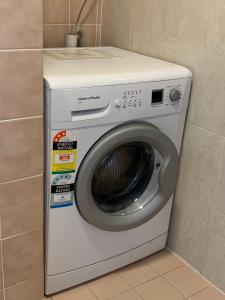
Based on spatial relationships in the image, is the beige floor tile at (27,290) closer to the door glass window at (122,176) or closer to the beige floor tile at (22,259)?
the beige floor tile at (22,259)

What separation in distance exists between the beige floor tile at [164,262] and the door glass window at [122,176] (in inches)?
12.9

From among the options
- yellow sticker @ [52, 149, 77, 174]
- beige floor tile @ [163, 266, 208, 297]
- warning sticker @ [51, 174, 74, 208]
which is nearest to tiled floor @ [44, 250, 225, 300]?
beige floor tile @ [163, 266, 208, 297]

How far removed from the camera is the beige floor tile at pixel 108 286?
1.42 meters

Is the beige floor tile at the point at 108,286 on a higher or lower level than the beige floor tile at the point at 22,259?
lower

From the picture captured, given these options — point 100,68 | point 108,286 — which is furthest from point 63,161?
point 108,286

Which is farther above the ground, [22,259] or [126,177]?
[126,177]

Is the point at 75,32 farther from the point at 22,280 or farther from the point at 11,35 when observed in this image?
the point at 22,280

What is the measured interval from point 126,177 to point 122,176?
3cm

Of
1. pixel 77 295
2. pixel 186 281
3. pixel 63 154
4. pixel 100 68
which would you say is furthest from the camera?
pixel 186 281

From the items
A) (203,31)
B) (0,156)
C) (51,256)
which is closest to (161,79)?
(203,31)

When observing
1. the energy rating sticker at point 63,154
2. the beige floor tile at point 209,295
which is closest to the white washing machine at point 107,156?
the energy rating sticker at point 63,154

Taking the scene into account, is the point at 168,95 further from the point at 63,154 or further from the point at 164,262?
the point at 164,262

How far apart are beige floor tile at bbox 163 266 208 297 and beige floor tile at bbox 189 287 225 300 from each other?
0.8 inches

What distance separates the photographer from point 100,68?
1262mm
